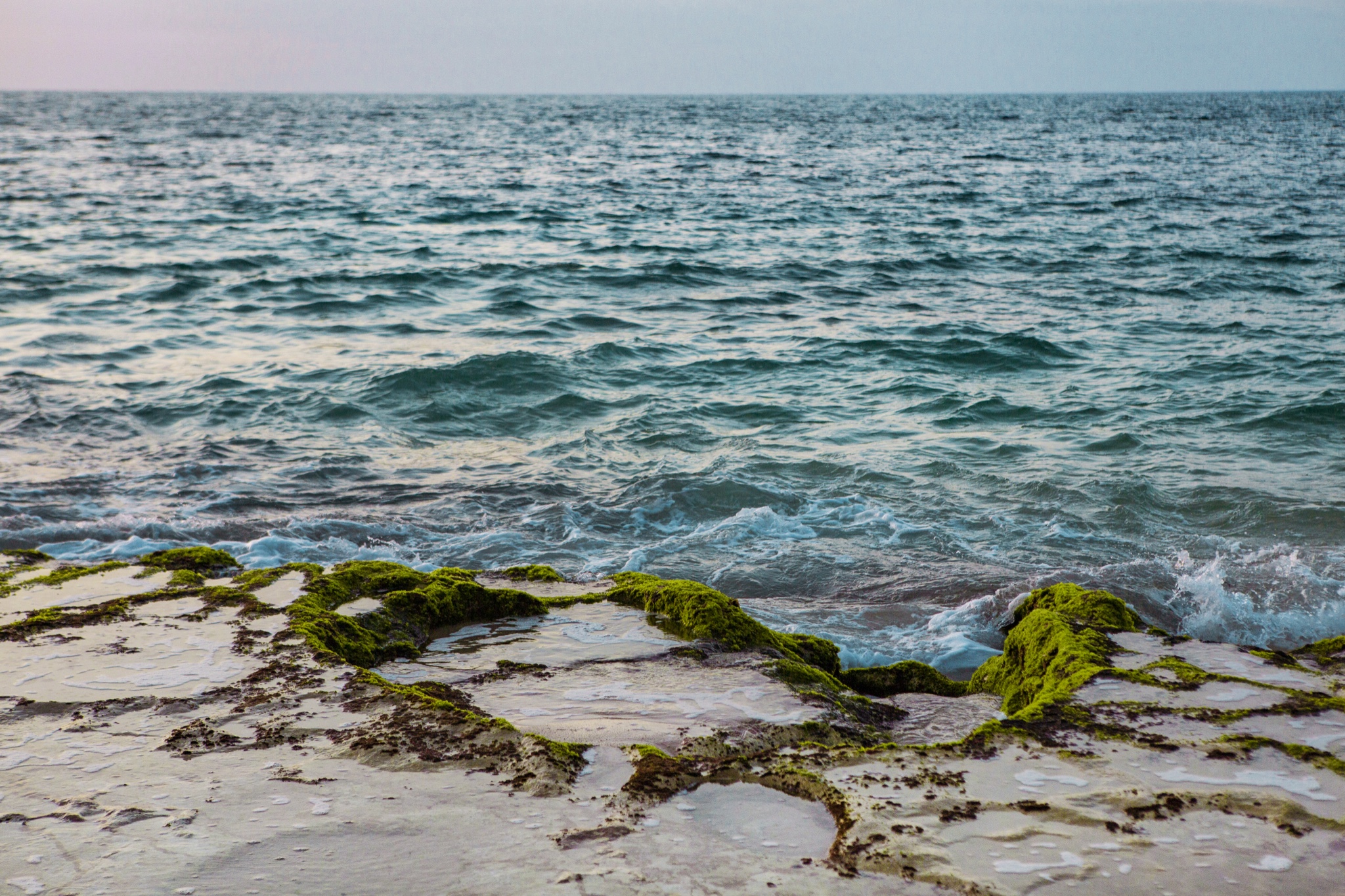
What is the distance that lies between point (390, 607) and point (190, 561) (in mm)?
1461

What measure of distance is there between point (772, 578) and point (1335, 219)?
20388mm

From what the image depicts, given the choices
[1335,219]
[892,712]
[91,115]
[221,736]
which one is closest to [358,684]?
[221,736]

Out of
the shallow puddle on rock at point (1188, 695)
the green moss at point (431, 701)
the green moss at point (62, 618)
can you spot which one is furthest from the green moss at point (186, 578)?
the shallow puddle on rock at point (1188, 695)

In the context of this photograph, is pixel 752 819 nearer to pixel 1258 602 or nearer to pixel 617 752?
pixel 617 752

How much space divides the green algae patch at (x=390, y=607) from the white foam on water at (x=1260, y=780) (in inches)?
117

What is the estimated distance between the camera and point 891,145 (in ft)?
152

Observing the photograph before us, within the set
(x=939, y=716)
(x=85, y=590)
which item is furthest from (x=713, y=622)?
(x=85, y=590)

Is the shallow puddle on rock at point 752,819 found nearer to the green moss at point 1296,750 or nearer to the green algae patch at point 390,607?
the green moss at point 1296,750

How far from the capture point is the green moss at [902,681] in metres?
4.57

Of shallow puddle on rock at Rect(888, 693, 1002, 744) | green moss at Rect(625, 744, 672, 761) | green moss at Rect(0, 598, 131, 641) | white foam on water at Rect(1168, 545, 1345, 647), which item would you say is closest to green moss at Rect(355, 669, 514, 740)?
green moss at Rect(625, 744, 672, 761)

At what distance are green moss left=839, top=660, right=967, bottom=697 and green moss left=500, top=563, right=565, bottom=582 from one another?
5.74 feet

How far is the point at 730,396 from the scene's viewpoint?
10.2 meters

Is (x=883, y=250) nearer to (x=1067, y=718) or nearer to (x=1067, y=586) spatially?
(x=1067, y=586)

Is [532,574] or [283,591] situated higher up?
[283,591]
